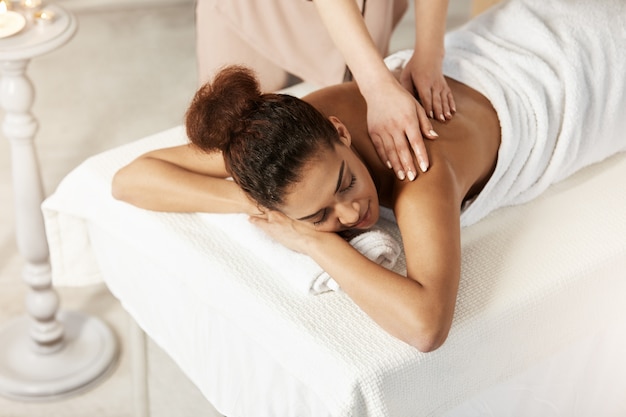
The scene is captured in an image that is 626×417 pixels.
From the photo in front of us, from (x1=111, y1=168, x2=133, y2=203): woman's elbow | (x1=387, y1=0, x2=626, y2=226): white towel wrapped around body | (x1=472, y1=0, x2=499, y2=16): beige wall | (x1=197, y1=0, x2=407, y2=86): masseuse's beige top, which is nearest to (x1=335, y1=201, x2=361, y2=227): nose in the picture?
(x1=387, y1=0, x2=626, y2=226): white towel wrapped around body

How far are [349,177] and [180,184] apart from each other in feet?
1.20

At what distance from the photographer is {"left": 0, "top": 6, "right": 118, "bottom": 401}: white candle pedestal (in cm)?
210

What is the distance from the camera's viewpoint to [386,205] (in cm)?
181

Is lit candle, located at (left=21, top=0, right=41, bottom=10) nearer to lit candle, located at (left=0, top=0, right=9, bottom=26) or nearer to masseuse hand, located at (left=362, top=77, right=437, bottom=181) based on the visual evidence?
lit candle, located at (left=0, top=0, right=9, bottom=26)

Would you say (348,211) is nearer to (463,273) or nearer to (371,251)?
(371,251)

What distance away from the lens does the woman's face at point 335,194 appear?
60.4 inches

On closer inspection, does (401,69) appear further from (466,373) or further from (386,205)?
(466,373)

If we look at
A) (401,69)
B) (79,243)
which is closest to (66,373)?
(79,243)

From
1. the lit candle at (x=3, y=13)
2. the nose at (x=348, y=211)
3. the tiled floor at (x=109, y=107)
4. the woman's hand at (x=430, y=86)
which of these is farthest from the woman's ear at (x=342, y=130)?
the tiled floor at (x=109, y=107)

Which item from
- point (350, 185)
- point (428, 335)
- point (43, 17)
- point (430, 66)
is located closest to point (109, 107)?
point (43, 17)

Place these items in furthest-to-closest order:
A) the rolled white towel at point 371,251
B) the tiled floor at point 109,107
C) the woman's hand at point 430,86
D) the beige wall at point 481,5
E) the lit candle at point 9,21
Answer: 1. the beige wall at point 481,5
2. the tiled floor at point 109,107
3. the lit candle at point 9,21
4. the woman's hand at point 430,86
5. the rolled white towel at point 371,251

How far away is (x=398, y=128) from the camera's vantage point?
1.75m

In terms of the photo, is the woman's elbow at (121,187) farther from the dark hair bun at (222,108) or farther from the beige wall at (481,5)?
the beige wall at (481,5)

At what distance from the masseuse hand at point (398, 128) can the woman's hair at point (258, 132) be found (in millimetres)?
165
